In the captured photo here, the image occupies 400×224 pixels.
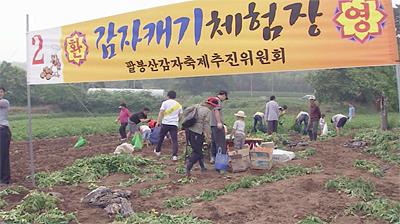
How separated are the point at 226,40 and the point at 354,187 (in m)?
3.04

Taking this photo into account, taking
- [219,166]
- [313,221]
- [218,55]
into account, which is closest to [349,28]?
[218,55]

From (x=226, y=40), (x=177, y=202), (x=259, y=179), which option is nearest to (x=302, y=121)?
(x=259, y=179)

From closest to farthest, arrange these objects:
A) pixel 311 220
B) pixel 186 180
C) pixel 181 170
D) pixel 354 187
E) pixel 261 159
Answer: pixel 311 220, pixel 354 187, pixel 186 180, pixel 261 159, pixel 181 170

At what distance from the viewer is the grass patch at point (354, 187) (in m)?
6.89

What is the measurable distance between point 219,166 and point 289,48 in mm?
3922

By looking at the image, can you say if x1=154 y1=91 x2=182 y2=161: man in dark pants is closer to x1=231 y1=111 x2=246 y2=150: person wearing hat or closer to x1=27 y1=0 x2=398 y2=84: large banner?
x1=231 y1=111 x2=246 y2=150: person wearing hat

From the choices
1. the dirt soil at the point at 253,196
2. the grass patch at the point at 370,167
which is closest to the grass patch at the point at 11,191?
the dirt soil at the point at 253,196

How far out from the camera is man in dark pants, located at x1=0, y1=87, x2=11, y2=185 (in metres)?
8.42

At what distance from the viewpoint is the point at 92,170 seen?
934 centimetres

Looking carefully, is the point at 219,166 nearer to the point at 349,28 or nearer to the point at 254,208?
the point at 254,208

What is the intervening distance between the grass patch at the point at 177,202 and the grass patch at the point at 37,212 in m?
1.34

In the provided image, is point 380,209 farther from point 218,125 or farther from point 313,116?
point 313,116

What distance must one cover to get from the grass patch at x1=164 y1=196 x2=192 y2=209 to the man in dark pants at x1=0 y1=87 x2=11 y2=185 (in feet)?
11.5

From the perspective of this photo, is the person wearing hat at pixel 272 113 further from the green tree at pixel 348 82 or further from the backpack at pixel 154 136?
the green tree at pixel 348 82
